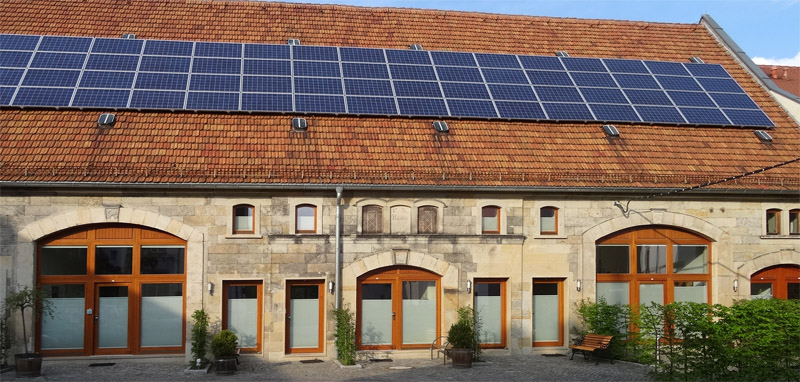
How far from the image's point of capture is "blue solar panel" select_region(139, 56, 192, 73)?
81.4ft

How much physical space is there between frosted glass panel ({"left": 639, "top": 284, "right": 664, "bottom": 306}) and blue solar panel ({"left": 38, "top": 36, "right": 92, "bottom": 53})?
17.3 m

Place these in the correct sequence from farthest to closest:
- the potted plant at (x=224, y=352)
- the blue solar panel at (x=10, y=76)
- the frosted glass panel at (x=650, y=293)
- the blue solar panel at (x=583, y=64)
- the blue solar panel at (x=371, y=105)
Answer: the blue solar panel at (x=583, y=64)
the blue solar panel at (x=371, y=105)
the frosted glass panel at (x=650, y=293)
the blue solar panel at (x=10, y=76)
the potted plant at (x=224, y=352)

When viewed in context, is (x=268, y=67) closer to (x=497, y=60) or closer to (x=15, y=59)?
(x=15, y=59)

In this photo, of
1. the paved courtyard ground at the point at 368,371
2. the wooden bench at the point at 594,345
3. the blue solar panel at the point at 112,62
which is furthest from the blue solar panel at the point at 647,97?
the blue solar panel at the point at 112,62

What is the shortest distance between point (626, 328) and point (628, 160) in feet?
15.2

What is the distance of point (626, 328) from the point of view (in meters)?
23.1

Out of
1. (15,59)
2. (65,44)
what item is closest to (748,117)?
(65,44)

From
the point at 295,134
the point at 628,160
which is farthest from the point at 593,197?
the point at 295,134

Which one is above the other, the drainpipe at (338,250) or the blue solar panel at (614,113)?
the blue solar panel at (614,113)

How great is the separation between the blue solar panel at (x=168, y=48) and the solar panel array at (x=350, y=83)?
30mm

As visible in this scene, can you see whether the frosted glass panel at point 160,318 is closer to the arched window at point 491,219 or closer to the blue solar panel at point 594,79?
the arched window at point 491,219

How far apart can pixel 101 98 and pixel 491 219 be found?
429 inches

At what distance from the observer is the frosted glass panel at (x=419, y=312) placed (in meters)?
22.5

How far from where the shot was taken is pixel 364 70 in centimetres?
2605
